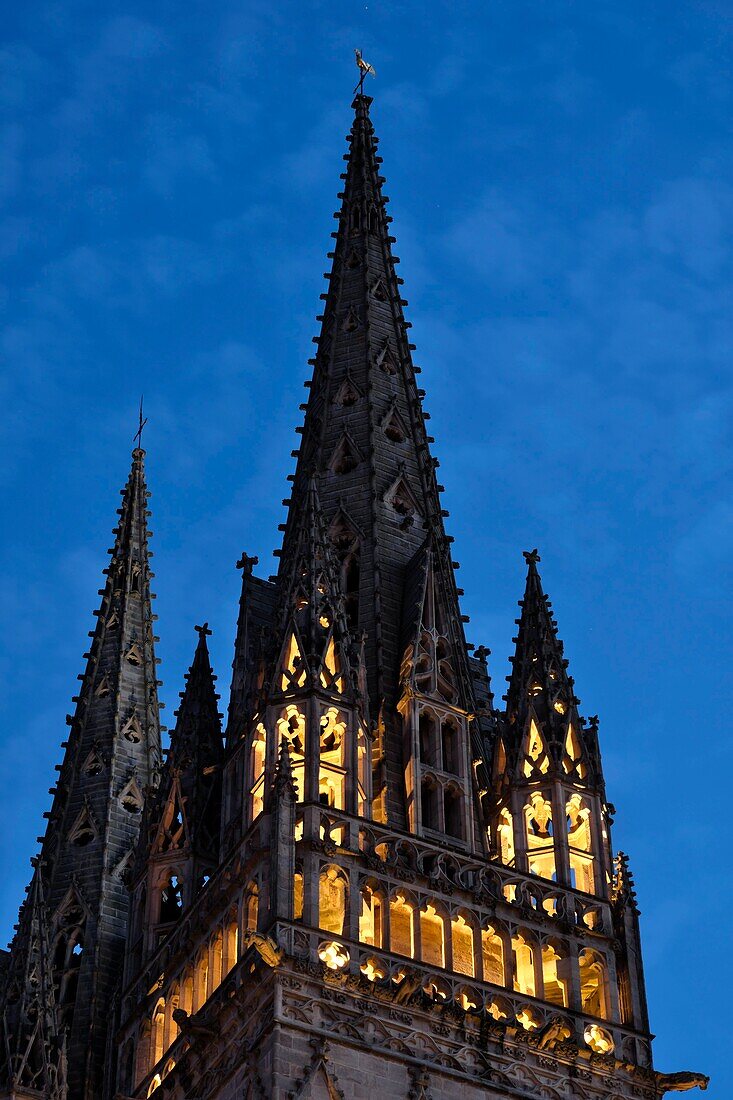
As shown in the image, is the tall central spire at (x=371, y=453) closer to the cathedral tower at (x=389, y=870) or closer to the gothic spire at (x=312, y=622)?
the cathedral tower at (x=389, y=870)

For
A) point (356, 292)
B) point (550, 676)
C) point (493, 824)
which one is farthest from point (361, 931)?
point (356, 292)

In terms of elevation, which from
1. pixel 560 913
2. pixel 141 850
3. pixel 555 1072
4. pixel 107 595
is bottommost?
pixel 555 1072

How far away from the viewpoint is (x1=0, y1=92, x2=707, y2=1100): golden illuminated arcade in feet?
159

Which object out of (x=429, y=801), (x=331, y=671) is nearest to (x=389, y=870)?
(x=429, y=801)

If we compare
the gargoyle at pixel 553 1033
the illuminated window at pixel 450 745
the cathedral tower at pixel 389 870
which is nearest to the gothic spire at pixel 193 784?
the cathedral tower at pixel 389 870

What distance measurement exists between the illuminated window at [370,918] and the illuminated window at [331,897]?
383mm

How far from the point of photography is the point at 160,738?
67.6 m

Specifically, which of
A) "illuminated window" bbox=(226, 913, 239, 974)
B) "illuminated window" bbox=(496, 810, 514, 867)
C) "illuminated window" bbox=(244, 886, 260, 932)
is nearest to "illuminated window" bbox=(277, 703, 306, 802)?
"illuminated window" bbox=(244, 886, 260, 932)

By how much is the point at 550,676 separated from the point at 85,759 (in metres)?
13.6

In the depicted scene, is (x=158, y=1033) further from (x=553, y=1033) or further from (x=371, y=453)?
(x=371, y=453)

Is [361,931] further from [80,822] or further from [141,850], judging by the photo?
[80,822]

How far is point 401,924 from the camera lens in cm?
5066

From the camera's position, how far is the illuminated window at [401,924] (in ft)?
165

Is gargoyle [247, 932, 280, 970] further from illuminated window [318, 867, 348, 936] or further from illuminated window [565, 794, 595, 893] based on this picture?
illuminated window [565, 794, 595, 893]
